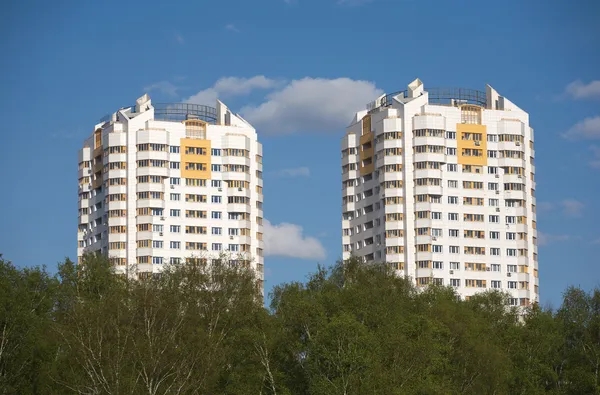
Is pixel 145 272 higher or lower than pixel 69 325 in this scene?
higher

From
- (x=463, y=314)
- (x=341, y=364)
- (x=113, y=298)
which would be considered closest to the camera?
(x=341, y=364)

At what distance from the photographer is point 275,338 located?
12081 cm

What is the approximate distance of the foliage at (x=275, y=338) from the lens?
112m

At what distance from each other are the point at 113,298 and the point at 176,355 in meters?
10.8

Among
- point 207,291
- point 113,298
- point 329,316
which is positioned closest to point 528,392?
point 329,316

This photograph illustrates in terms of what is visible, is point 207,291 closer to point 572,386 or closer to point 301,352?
point 301,352

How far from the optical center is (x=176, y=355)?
113 meters

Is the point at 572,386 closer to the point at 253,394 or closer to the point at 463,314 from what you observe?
the point at 463,314

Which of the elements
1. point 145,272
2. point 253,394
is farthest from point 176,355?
point 145,272

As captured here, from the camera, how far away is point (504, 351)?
455ft

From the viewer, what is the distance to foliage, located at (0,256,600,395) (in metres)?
112

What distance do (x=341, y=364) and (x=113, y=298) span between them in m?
23.6

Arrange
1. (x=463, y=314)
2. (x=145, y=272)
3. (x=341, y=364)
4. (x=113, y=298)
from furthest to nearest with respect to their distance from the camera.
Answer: (x=145, y=272) → (x=463, y=314) → (x=113, y=298) → (x=341, y=364)

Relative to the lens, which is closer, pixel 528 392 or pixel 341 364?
pixel 341 364
